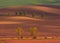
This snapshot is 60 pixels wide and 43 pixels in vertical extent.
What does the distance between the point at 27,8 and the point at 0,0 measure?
1752 inches

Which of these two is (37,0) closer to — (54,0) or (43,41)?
(54,0)

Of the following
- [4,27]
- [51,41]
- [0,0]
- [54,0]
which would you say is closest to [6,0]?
[0,0]

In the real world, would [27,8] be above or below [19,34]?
below

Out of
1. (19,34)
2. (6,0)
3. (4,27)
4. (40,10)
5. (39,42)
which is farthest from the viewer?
(6,0)

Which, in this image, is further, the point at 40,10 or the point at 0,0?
the point at 0,0

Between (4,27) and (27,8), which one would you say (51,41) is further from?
(27,8)

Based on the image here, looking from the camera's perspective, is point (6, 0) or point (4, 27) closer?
point (4, 27)

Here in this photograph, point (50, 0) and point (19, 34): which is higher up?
point (19, 34)

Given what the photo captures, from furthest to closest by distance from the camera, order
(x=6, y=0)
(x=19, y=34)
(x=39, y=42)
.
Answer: (x=6, y=0) < (x=19, y=34) < (x=39, y=42)

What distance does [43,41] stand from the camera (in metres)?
27.6

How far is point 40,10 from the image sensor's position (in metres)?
75.9

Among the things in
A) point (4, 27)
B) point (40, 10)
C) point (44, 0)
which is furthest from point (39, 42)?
point (44, 0)

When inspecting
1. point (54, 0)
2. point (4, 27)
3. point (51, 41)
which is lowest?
point (54, 0)

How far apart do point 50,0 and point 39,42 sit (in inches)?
3762
